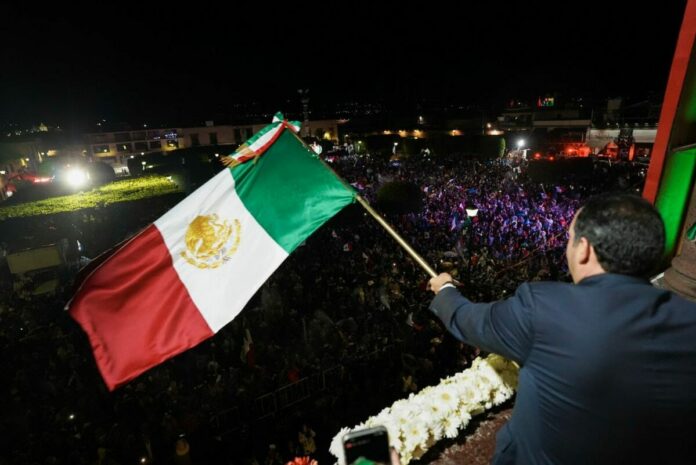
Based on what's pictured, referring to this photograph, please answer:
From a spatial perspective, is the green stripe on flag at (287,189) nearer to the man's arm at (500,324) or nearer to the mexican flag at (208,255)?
the mexican flag at (208,255)

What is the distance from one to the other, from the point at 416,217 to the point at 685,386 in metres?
14.2

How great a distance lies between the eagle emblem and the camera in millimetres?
3430

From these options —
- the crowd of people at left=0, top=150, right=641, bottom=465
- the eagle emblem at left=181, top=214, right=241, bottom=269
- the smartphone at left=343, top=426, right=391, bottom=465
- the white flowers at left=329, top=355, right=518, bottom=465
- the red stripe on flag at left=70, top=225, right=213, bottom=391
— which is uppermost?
the eagle emblem at left=181, top=214, right=241, bottom=269

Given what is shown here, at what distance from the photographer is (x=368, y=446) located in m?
1.49

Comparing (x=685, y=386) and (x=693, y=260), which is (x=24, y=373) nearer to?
(x=685, y=386)

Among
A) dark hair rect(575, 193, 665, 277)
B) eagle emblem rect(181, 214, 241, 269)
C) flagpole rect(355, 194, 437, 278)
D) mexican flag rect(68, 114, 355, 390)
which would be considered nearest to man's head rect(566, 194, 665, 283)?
dark hair rect(575, 193, 665, 277)

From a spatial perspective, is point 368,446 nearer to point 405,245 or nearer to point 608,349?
point 608,349

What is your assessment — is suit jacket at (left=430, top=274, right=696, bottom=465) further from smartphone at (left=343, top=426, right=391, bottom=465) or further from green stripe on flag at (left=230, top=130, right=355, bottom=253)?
green stripe on flag at (left=230, top=130, right=355, bottom=253)

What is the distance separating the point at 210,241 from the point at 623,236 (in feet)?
10.00

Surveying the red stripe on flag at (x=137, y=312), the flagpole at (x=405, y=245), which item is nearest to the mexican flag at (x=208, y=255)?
the red stripe on flag at (x=137, y=312)

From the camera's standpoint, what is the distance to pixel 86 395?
557cm

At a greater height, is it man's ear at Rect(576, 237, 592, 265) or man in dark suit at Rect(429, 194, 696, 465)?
man's ear at Rect(576, 237, 592, 265)

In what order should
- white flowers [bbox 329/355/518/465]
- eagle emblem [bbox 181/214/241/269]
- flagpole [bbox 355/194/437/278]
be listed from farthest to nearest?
eagle emblem [bbox 181/214/241/269], white flowers [bbox 329/355/518/465], flagpole [bbox 355/194/437/278]

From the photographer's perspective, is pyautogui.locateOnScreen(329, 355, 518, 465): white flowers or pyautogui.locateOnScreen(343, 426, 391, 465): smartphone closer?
pyautogui.locateOnScreen(343, 426, 391, 465): smartphone
